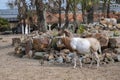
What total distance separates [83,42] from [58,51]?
10.1ft

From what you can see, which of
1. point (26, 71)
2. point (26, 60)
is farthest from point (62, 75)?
point (26, 60)

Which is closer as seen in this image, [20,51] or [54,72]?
[54,72]

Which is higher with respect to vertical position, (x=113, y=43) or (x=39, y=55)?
(x=113, y=43)

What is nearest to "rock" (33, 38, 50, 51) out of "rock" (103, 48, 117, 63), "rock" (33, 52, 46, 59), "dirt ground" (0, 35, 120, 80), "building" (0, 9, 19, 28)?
"rock" (33, 52, 46, 59)

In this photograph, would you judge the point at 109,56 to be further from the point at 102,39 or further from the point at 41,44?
the point at 41,44

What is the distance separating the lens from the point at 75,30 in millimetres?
21234

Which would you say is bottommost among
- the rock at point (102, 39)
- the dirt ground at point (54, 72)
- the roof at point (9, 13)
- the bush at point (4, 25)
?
the bush at point (4, 25)

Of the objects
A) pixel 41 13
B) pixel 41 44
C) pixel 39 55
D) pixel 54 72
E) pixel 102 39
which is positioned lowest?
pixel 39 55

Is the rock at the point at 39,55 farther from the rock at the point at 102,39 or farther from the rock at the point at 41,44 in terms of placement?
the rock at the point at 102,39

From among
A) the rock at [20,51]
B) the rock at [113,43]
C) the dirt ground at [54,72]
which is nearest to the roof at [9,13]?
the rock at [20,51]

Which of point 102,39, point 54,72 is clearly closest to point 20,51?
point 102,39

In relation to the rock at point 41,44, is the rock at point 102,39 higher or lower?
higher

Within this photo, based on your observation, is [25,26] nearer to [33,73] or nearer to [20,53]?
[20,53]

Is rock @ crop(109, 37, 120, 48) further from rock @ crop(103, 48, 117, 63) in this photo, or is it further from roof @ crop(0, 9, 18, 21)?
roof @ crop(0, 9, 18, 21)
